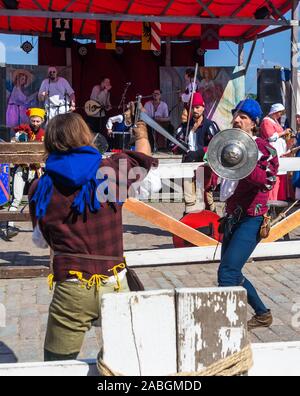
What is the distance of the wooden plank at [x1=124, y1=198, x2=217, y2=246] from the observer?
277 inches

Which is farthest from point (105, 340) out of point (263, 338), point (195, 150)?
point (195, 150)

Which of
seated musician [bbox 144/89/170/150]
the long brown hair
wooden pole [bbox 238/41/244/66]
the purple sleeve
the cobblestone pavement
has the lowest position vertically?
the cobblestone pavement

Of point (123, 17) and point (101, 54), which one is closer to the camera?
point (123, 17)

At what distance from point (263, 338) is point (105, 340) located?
3.08 meters

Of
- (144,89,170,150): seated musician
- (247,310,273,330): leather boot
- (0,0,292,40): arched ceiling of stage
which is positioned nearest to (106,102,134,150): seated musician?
(144,89,170,150): seated musician

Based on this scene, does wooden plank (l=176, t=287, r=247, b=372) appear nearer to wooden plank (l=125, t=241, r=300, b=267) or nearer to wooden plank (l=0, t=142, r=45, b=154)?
wooden plank (l=0, t=142, r=45, b=154)

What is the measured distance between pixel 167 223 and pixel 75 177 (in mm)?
4225

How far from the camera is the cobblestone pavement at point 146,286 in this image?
4.88m

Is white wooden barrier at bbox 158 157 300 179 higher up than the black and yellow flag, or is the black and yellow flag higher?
the black and yellow flag

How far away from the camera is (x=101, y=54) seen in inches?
766

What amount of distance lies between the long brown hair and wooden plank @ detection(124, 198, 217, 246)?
3830 millimetres

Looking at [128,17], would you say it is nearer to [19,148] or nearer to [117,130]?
[117,130]

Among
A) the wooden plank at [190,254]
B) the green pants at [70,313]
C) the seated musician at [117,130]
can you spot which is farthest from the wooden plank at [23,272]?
the seated musician at [117,130]
